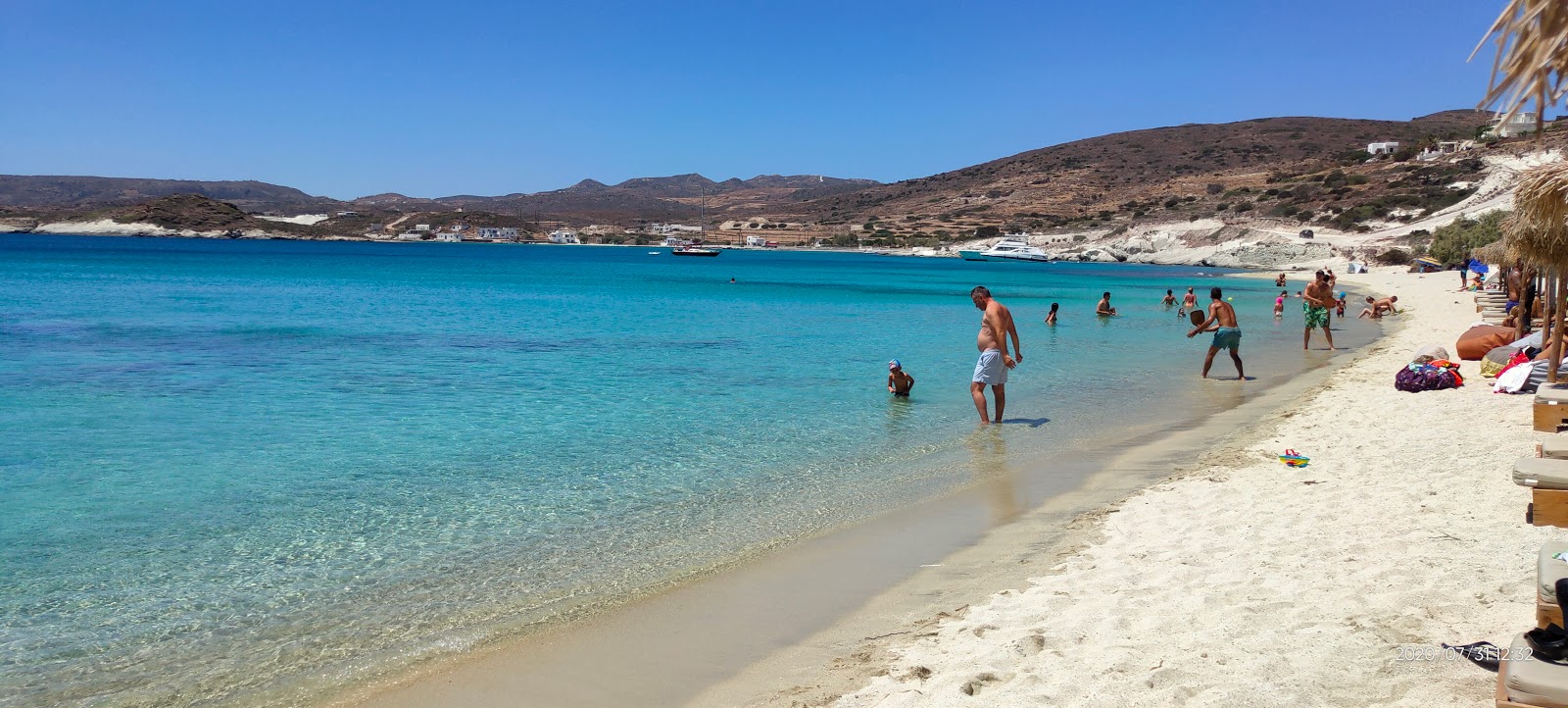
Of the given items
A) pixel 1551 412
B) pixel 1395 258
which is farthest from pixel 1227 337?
pixel 1395 258

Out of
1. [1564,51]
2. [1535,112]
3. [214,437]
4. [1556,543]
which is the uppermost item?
[1564,51]

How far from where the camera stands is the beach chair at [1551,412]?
23.0 ft

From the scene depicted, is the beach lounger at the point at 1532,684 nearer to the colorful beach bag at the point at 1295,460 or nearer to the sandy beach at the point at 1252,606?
the sandy beach at the point at 1252,606

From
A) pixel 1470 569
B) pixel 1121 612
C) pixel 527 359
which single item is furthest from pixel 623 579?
pixel 527 359

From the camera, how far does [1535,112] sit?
352cm

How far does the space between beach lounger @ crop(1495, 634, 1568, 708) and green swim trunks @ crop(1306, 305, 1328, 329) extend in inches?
673

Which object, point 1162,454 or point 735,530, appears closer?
point 735,530

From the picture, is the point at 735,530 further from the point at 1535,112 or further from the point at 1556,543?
the point at 1535,112

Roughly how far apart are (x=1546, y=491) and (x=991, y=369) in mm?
6097

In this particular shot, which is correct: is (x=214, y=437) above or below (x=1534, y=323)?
below

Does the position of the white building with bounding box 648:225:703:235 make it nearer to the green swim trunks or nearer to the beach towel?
the green swim trunks

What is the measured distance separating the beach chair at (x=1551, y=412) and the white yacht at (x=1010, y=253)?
9178 centimetres

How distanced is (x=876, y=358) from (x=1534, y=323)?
1041cm

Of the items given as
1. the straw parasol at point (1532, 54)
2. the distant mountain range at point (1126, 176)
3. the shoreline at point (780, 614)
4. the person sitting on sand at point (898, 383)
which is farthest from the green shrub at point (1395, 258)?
the straw parasol at point (1532, 54)
